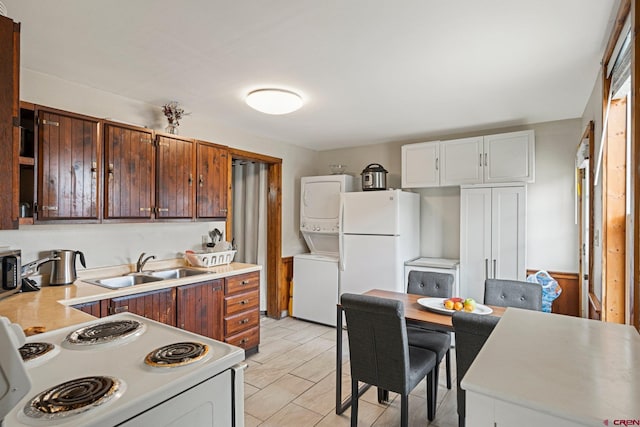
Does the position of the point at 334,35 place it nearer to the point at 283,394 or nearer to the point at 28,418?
the point at 28,418

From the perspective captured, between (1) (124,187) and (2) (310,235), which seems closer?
(1) (124,187)

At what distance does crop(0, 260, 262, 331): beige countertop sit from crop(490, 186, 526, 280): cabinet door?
2701mm

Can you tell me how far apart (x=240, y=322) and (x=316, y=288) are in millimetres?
1356

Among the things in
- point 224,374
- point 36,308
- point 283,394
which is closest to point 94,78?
point 36,308

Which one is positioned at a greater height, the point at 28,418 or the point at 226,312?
the point at 28,418

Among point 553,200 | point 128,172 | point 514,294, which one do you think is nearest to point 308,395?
point 514,294

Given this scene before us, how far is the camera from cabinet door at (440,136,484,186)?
3791mm

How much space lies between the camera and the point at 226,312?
10.5 ft

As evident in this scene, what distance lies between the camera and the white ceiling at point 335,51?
172 cm

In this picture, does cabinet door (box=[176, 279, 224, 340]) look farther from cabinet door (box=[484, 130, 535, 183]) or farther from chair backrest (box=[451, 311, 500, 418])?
cabinet door (box=[484, 130, 535, 183])

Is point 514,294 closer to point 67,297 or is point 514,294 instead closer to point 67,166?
point 67,297

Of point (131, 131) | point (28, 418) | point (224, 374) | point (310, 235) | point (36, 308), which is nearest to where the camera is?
point (28, 418)

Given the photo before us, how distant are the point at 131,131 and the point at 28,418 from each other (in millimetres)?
2423

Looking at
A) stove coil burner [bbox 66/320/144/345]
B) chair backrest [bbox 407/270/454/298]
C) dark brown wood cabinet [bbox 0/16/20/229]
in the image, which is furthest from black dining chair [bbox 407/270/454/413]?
dark brown wood cabinet [bbox 0/16/20/229]
